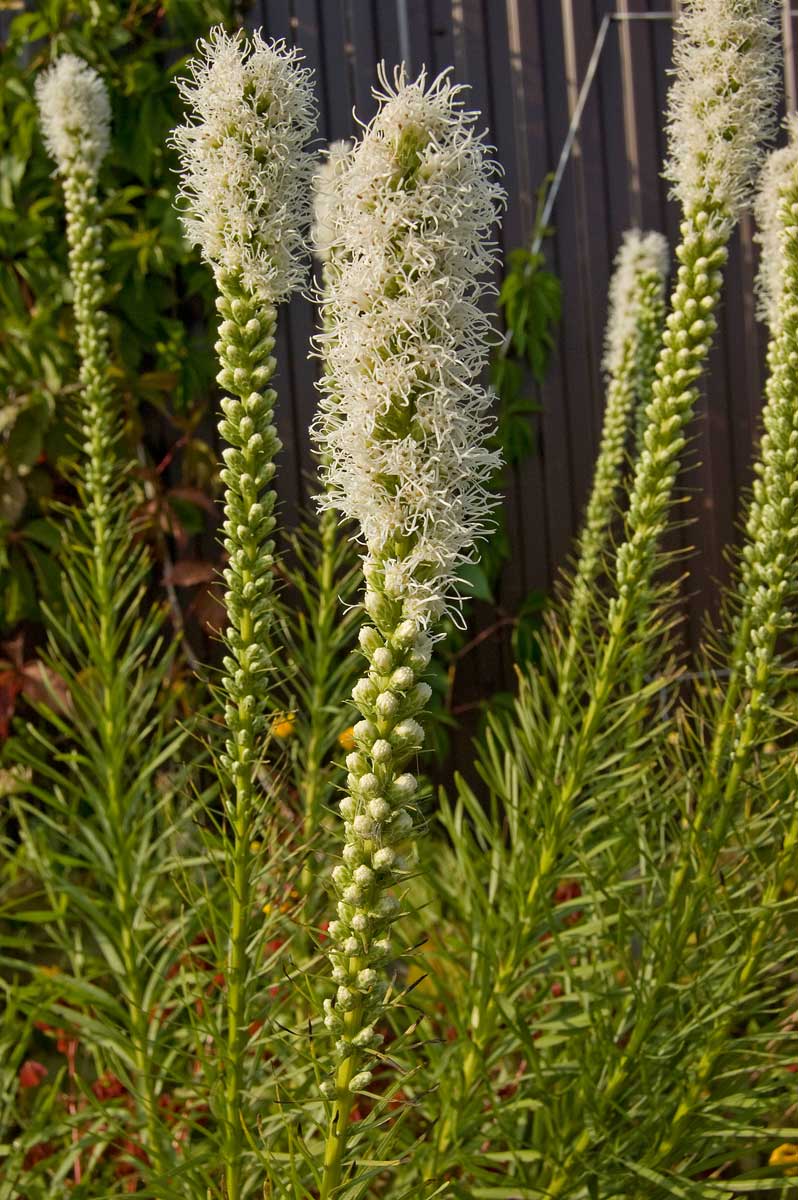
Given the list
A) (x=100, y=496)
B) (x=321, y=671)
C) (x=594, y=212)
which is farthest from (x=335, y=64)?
(x=321, y=671)

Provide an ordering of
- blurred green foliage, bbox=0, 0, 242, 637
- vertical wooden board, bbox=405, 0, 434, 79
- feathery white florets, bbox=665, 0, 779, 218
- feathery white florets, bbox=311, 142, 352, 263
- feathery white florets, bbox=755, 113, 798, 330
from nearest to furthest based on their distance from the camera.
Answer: feathery white florets, bbox=311, 142, 352, 263, feathery white florets, bbox=665, 0, 779, 218, feathery white florets, bbox=755, 113, 798, 330, blurred green foliage, bbox=0, 0, 242, 637, vertical wooden board, bbox=405, 0, 434, 79

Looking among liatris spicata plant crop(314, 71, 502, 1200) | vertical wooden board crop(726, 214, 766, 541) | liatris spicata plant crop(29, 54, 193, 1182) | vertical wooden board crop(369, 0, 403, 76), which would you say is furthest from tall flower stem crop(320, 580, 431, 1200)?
vertical wooden board crop(726, 214, 766, 541)

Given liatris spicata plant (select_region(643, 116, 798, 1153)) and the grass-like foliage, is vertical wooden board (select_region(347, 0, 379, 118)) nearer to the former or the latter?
the grass-like foliage

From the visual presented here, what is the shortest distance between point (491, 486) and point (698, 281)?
2.24m

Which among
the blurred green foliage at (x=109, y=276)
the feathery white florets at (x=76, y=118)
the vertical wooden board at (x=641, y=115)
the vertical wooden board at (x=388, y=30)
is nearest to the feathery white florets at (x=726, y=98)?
the feathery white florets at (x=76, y=118)

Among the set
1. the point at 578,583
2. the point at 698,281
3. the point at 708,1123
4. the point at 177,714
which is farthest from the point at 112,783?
the point at 177,714

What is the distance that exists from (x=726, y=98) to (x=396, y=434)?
3.04 feet

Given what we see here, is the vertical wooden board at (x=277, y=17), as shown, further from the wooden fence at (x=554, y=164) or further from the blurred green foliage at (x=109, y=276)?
the blurred green foliage at (x=109, y=276)

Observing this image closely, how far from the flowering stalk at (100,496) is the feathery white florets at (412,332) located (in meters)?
1.00

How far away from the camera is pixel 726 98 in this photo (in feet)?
4.60

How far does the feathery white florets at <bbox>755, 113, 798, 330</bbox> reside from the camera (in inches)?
57.8

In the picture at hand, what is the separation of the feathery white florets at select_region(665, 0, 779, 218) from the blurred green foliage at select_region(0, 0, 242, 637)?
198 centimetres

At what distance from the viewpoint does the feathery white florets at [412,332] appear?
0.79 m

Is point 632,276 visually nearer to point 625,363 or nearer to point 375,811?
point 625,363
